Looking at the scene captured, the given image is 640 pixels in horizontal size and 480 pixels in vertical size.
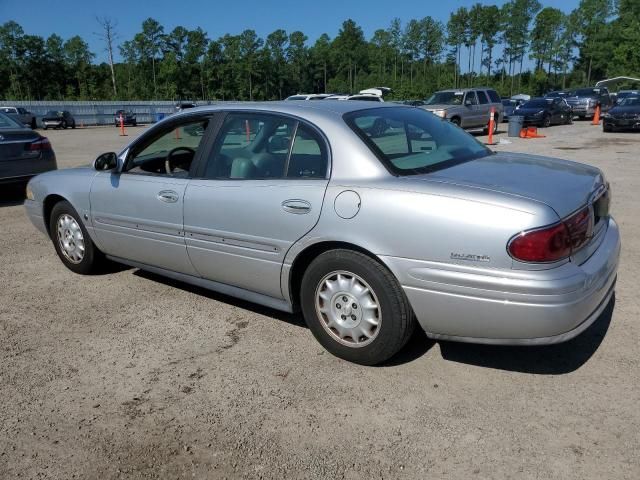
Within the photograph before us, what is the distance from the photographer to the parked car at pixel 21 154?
8.19m

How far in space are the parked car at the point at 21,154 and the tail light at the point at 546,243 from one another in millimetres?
7942

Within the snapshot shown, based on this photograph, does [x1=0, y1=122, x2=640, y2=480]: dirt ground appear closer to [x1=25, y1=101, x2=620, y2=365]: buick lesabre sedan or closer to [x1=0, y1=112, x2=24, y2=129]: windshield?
[x1=25, y1=101, x2=620, y2=365]: buick lesabre sedan

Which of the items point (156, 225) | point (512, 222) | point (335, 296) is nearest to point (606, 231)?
point (512, 222)

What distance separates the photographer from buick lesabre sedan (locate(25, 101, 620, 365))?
271cm

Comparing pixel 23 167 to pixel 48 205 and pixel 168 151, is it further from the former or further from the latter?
pixel 168 151

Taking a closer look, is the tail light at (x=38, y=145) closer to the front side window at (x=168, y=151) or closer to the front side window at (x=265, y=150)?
the front side window at (x=168, y=151)

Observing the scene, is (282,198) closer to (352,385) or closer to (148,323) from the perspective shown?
(352,385)

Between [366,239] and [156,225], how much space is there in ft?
5.98

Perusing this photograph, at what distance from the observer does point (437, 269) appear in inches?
111

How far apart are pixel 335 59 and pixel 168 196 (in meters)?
119

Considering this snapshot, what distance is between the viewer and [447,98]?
21.2m

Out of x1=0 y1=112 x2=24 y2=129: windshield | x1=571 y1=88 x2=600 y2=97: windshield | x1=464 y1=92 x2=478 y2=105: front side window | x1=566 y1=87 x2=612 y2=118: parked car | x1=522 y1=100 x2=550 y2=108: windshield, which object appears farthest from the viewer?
x1=571 y1=88 x2=600 y2=97: windshield

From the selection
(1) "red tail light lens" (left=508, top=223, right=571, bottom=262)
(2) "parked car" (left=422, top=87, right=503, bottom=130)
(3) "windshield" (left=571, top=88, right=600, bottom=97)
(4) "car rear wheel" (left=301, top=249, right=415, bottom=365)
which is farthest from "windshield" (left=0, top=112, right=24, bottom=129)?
(3) "windshield" (left=571, top=88, right=600, bottom=97)

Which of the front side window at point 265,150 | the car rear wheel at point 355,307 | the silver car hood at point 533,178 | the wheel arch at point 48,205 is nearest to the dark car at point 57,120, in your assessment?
the wheel arch at point 48,205
